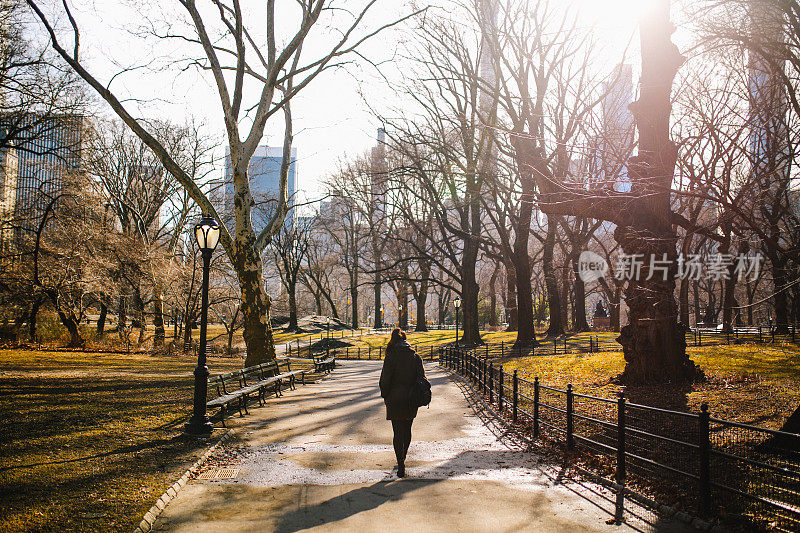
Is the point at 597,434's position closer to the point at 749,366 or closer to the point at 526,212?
the point at 749,366

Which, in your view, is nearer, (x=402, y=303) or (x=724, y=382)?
(x=724, y=382)

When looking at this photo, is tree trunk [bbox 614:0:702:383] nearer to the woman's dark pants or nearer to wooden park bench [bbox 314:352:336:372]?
the woman's dark pants

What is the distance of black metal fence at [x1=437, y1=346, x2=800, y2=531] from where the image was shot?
16.9 feet

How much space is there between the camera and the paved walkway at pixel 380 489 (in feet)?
17.8

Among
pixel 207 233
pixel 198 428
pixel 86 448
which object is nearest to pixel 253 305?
pixel 207 233

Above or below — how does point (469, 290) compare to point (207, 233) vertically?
below

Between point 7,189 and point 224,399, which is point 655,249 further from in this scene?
point 7,189

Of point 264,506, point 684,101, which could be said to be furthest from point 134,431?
point 684,101

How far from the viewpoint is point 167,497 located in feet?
19.9

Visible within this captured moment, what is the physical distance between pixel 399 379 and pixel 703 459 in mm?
3646

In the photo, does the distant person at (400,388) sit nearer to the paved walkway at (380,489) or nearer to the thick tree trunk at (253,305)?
the paved walkway at (380,489)

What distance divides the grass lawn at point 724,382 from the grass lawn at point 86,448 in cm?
903

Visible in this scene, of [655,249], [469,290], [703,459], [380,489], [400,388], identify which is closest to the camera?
[703,459]

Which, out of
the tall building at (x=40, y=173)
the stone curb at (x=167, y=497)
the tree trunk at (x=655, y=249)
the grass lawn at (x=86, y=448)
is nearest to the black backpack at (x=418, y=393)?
the stone curb at (x=167, y=497)
